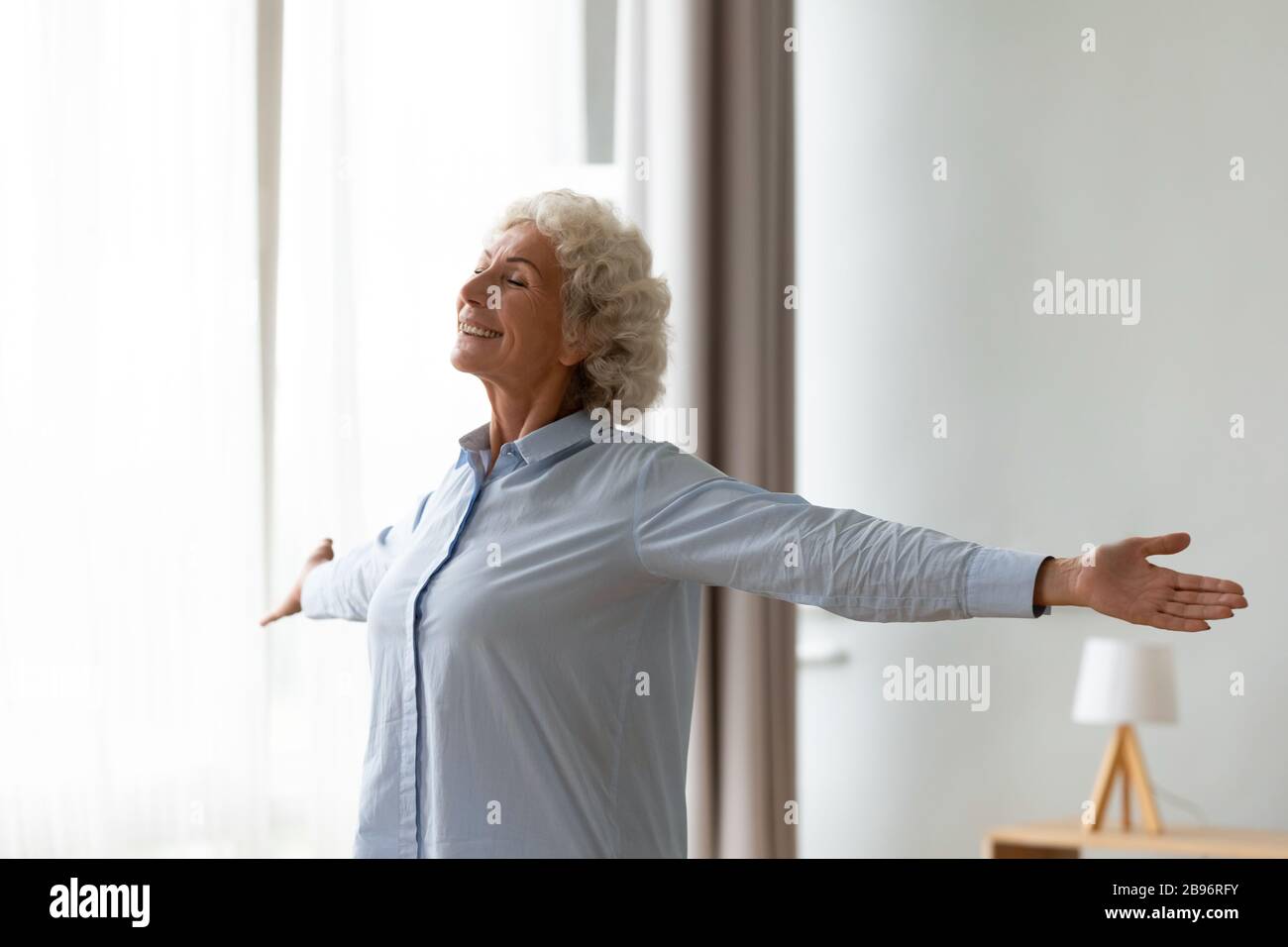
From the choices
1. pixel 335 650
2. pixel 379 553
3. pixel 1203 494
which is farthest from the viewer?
pixel 1203 494

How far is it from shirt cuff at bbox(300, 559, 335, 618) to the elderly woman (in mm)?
388

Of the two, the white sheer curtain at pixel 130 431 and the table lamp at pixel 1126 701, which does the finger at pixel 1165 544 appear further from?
the white sheer curtain at pixel 130 431

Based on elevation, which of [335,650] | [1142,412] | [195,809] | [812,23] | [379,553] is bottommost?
[195,809]

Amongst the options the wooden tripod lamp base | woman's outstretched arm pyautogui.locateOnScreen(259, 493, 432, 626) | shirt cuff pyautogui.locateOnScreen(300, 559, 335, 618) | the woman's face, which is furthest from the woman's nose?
the wooden tripod lamp base

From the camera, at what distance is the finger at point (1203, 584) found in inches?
42.6

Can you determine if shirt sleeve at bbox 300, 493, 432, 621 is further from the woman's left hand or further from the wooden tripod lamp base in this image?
the wooden tripod lamp base

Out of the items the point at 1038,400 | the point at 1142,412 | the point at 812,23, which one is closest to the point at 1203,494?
the point at 1142,412

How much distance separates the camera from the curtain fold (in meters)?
2.87

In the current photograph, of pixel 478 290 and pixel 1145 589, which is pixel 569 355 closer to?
pixel 478 290

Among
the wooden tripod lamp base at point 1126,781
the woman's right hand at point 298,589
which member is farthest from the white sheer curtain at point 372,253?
the wooden tripod lamp base at point 1126,781

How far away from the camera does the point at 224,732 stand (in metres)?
2.67

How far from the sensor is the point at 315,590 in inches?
77.6
